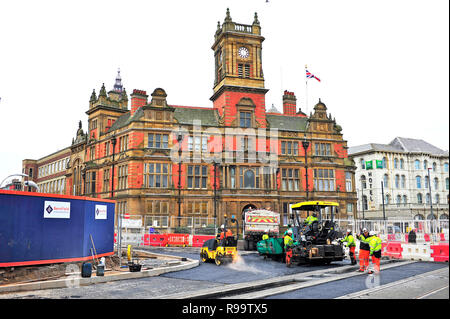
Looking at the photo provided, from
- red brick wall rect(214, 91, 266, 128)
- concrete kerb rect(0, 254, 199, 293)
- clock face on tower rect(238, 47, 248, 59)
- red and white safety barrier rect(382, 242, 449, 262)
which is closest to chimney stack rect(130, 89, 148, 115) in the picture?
red brick wall rect(214, 91, 266, 128)

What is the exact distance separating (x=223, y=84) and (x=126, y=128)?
11510 millimetres

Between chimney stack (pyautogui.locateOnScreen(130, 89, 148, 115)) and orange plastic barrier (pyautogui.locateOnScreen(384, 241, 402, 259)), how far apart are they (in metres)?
30.2

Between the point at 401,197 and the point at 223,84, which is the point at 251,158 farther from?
the point at 401,197

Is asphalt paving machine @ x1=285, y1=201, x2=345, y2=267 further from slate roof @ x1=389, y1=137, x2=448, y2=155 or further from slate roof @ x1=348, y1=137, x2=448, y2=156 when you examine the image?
slate roof @ x1=389, y1=137, x2=448, y2=155

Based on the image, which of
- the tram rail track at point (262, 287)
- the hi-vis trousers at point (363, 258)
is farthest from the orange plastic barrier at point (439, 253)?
the tram rail track at point (262, 287)

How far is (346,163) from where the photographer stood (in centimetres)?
5009

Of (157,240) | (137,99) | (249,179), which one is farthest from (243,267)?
(137,99)

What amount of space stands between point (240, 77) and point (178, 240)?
20245 mm

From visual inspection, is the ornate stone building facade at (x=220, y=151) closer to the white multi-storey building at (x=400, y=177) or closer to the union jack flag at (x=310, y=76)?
the union jack flag at (x=310, y=76)

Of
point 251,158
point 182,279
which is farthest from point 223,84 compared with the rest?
point 182,279

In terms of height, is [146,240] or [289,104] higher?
[289,104]

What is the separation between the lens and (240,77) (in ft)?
145

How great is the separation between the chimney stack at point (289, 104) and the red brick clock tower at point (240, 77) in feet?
28.4

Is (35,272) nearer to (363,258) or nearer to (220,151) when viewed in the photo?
(363,258)
